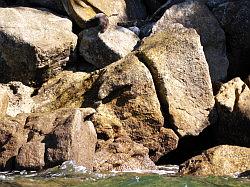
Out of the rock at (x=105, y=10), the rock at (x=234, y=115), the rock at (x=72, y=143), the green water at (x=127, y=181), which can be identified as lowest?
the green water at (x=127, y=181)

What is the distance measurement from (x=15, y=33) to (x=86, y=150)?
19.7 feet

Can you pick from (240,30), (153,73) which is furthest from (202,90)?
(240,30)

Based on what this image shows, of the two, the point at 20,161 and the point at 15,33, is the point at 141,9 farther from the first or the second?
the point at 20,161

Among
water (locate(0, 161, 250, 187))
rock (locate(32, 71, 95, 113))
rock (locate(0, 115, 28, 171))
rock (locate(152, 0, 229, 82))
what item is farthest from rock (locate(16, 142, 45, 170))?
rock (locate(152, 0, 229, 82))

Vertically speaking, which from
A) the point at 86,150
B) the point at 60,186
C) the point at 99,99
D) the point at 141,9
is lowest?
the point at 60,186

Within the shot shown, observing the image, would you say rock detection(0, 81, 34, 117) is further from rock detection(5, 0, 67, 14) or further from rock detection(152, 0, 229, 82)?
rock detection(152, 0, 229, 82)

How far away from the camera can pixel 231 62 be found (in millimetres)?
19281

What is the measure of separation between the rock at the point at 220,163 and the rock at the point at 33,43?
710 cm

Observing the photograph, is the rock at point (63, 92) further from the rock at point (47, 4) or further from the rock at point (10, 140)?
the rock at point (47, 4)

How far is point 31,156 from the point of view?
45.4 ft

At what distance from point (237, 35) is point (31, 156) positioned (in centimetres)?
881

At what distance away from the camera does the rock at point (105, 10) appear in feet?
66.3

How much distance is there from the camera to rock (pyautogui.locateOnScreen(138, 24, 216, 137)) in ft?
52.2

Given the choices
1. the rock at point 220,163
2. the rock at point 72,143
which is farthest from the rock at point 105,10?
the rock at point 220,163
